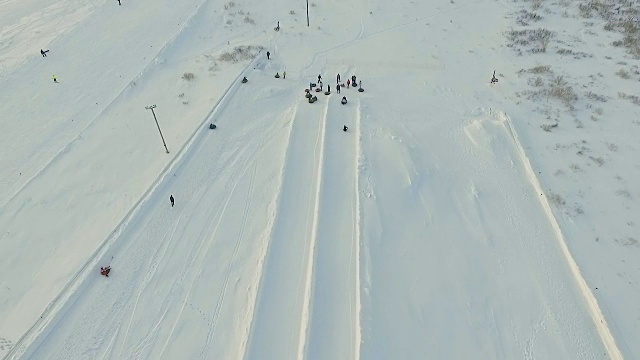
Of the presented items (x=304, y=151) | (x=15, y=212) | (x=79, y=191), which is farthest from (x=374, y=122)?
(x=15, y=212)

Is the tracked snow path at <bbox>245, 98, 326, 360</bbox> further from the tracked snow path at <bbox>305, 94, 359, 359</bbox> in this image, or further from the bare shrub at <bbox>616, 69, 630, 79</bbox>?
the bare shrub at <bbox>616, 69, 630, 79</bbox>

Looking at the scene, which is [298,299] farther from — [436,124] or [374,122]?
[436,124]

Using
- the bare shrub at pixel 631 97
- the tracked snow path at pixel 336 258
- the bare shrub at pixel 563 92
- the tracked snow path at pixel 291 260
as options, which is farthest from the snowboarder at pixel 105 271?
the bare shrub at pixel 631 97

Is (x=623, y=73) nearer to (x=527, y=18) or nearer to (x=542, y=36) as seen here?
(x=542, y=36)

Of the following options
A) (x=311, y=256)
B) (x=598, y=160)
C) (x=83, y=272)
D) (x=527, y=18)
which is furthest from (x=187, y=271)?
(x=527, y=18)

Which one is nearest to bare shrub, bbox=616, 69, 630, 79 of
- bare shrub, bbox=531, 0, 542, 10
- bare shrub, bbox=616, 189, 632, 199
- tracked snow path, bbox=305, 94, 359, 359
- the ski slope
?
the ski slope
